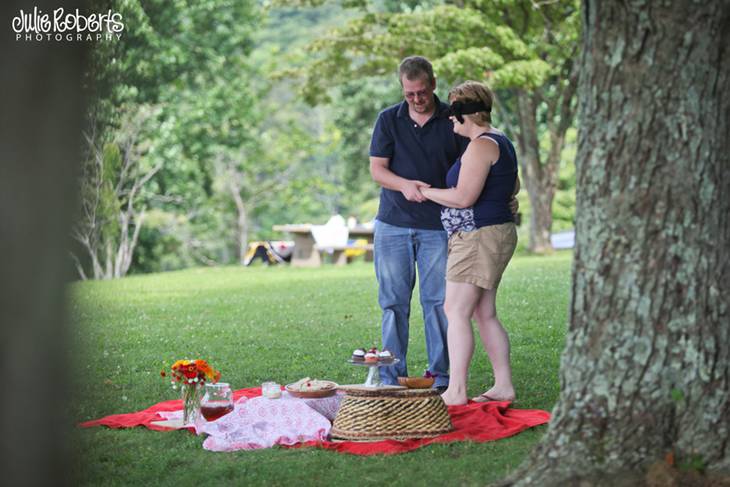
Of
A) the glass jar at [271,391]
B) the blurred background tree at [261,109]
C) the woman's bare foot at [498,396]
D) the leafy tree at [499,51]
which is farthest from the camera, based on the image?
the blurred background tree at [261,109]

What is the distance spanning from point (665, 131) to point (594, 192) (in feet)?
1.06

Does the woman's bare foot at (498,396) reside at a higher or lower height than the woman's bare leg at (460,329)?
lower

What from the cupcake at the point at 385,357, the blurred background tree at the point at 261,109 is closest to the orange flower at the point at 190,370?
the cupcake at the point at 385,357

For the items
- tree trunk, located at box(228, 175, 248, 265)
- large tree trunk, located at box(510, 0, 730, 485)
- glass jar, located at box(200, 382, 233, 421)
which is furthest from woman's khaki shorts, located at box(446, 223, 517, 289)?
tree trunk, located at box(228, 175, 248, 265)

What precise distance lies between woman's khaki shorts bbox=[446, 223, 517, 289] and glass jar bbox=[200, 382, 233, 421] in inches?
53.2

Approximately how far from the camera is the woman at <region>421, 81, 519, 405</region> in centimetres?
605

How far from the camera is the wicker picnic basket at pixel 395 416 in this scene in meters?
5.42

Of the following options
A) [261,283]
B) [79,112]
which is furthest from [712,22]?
[261,283]

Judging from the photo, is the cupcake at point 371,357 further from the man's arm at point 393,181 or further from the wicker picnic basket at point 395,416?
the man's arm at point 393,181

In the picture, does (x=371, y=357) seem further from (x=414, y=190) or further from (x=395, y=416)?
(x=414, y=190)

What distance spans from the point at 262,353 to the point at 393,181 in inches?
116

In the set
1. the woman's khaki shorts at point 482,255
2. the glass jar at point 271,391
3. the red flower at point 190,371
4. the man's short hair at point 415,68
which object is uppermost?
the man's short hair at point 415,68

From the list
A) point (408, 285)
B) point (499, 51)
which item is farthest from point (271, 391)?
point (499, 51)

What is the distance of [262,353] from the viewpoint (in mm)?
9039
